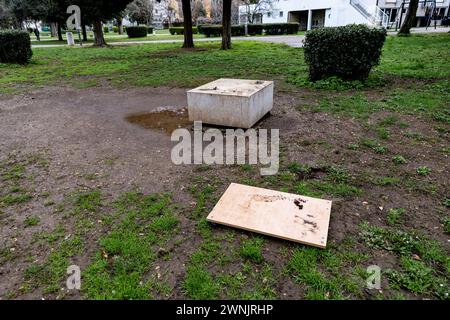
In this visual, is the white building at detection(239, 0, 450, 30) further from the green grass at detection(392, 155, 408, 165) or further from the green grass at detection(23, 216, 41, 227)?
the green grass at detection(23, 216, 41, 227)

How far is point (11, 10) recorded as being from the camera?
28.1 m

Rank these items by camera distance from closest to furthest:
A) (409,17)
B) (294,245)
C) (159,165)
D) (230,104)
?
1. (294,245)
2. (159,165)
3. (230,104)
4. (409,17)

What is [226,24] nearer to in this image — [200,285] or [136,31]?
[200,285]

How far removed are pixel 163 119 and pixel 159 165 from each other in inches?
89.3

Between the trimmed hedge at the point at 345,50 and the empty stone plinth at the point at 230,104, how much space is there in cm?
305

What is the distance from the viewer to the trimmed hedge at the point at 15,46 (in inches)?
530

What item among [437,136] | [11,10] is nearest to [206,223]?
[437,136]

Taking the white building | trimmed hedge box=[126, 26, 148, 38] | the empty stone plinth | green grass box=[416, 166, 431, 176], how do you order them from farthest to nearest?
trimmed hedge box=[126, 26, 148, 38], the white building, the empty stone plinth, green grass box=[416, 166, 431, 176]

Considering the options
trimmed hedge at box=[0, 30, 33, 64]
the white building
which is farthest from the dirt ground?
the white building

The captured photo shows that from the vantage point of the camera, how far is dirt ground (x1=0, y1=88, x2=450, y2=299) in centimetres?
288

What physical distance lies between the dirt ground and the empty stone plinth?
547 mm

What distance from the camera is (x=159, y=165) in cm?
452

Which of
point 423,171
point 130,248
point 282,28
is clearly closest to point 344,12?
point 282,28

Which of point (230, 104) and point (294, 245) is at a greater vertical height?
point (230, 104)
